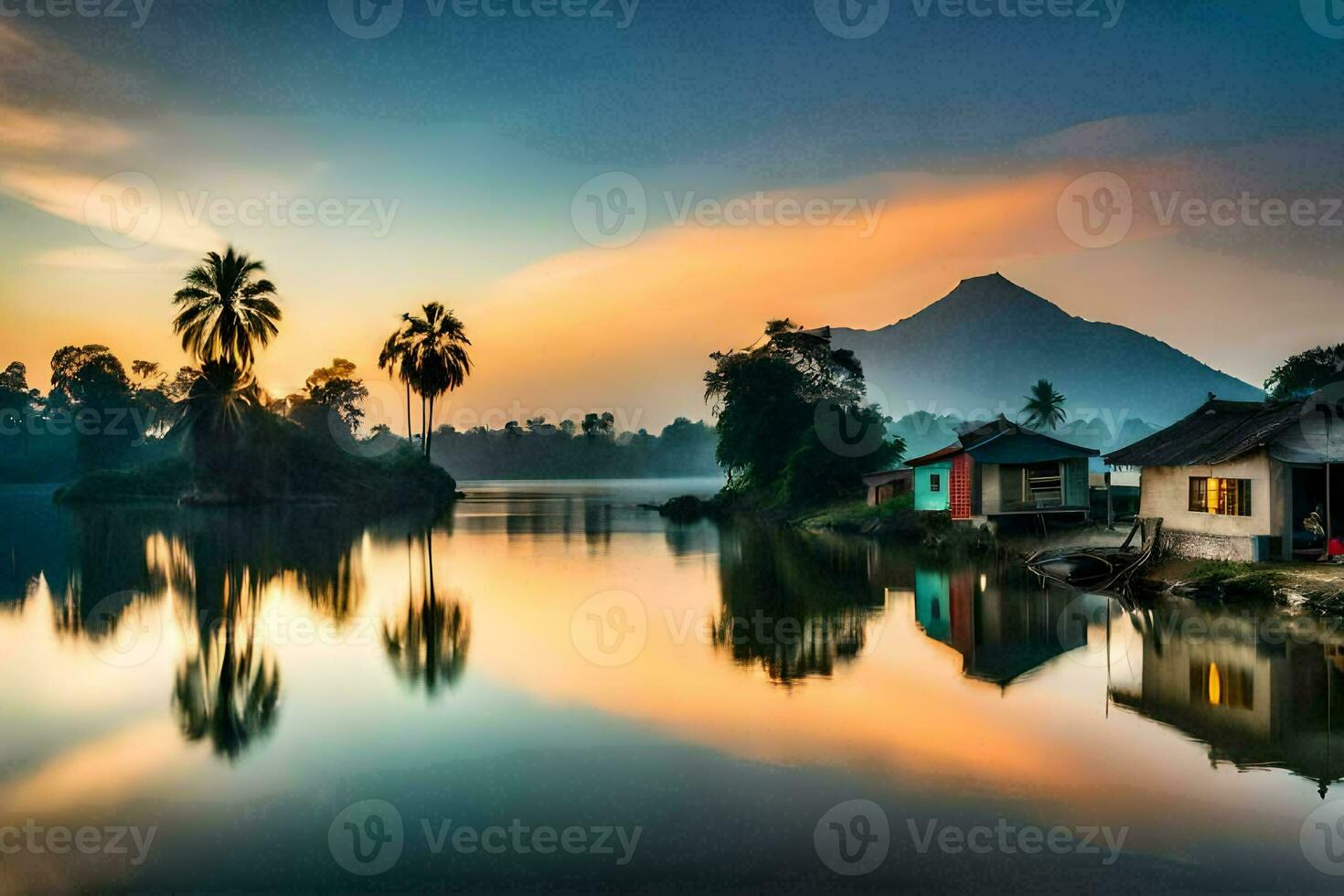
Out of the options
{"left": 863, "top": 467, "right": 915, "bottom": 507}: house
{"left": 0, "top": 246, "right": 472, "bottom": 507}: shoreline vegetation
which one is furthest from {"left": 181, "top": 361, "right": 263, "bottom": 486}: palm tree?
{"left": 863, "top": 467, "right": 915, "bottom": 507}: house

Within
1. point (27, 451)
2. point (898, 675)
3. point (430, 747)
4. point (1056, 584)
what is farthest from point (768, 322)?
point (27, 451)

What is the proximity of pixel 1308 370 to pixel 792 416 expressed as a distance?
33189mm

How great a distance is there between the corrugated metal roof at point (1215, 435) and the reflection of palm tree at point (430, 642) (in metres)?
20.3

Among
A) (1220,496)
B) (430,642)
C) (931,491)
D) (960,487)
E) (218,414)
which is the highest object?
(218,414)

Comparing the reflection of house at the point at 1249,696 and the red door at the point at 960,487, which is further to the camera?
the red door at the point at 960,487

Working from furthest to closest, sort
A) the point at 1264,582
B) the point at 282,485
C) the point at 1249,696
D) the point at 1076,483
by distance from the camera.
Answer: the point at 282,485
the point at 1076,483
the point at 1264,582
the point at 1249,696

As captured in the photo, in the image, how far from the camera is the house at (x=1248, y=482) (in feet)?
77.4

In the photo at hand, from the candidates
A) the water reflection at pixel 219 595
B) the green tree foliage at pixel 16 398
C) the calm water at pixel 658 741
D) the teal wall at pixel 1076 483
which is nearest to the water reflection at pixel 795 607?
the calm water at pixel 658 741

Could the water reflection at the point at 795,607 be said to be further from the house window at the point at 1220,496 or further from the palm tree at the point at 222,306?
the palm tree at the point at 222,306

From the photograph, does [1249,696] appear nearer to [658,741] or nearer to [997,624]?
[997,624]

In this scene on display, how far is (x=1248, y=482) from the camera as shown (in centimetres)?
2445

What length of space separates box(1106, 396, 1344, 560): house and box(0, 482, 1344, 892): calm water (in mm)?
4067

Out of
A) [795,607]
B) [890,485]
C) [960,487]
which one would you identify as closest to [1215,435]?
[960,487]

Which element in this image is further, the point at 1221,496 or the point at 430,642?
the point at 1221,496
